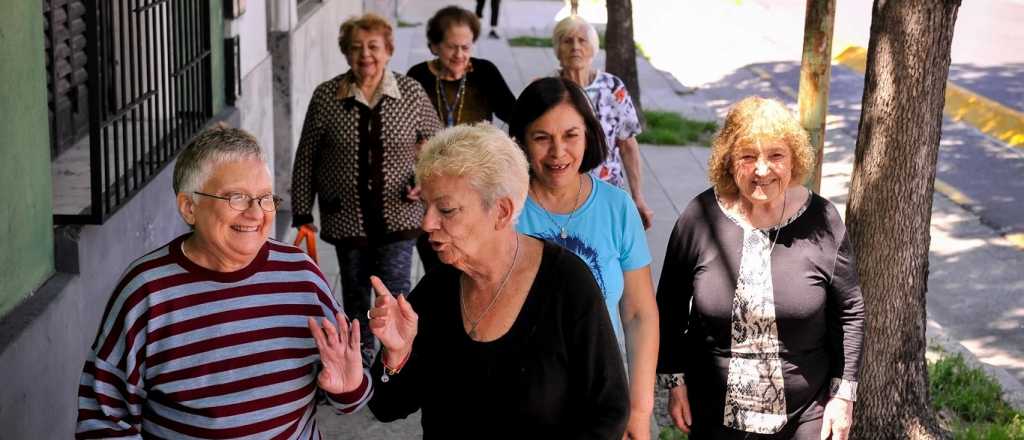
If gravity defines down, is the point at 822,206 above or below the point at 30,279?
above

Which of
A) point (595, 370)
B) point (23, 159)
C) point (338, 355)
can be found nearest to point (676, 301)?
point (595, 370)

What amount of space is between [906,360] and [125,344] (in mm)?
3905

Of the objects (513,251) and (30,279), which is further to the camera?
(30,279)

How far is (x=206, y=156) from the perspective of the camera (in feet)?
11.2

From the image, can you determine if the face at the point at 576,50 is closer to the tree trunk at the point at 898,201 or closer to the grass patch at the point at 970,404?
the tree trunk at the point at 898,201

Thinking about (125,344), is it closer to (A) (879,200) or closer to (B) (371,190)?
(B) (371,190)

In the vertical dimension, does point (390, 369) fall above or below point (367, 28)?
below

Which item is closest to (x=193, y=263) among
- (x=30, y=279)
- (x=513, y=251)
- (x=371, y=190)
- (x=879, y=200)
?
(x=513, y=251)

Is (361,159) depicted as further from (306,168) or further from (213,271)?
(213,271)

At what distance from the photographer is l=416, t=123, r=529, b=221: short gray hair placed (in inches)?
134

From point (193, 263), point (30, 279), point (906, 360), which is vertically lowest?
point (906, 360)

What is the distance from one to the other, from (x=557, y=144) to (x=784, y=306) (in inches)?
34.9

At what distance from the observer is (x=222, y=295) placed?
3383mm

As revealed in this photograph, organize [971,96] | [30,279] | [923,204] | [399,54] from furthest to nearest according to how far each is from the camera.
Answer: [399,54] → [971,96] → [923,204] → [30,279]
